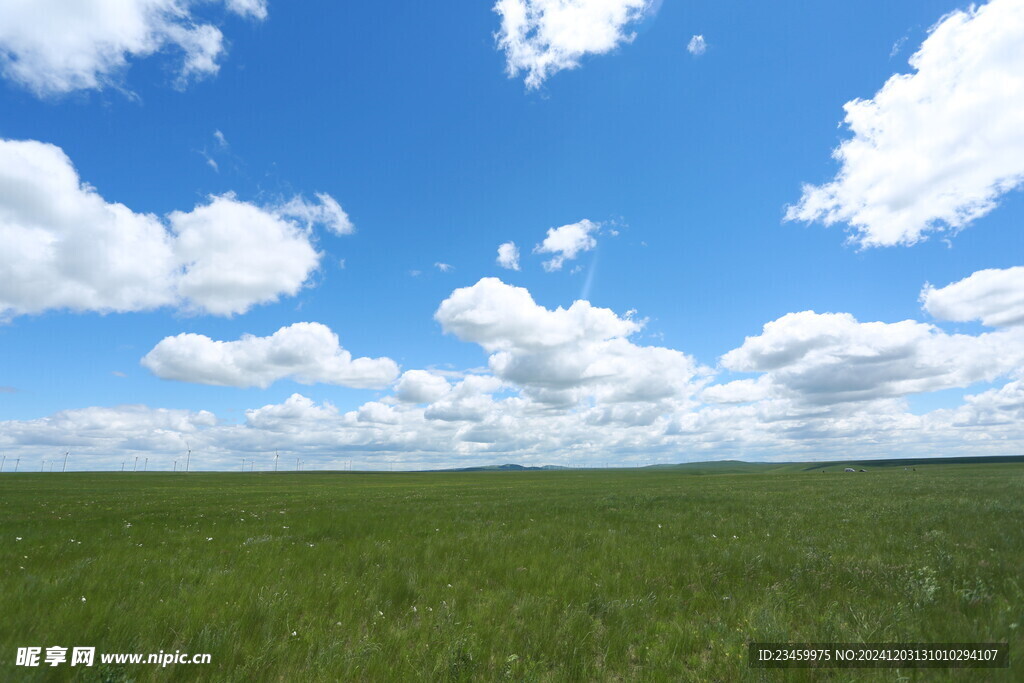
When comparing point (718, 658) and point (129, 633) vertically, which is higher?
point (129, 633)

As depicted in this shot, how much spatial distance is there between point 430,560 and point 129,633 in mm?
5504

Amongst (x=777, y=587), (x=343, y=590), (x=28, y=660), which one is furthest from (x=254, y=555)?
(x=777, y=587)

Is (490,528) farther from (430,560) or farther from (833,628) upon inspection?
(833,628)

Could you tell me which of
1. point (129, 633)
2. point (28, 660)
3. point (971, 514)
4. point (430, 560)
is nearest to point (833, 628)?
point (430, 560)

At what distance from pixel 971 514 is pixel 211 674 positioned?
2289 cm

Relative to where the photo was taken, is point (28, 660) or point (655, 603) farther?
point (655, 603)

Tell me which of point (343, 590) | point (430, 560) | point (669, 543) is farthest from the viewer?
point (669, 543)

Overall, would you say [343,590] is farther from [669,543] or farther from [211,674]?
[669,543]

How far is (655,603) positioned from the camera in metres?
7.59

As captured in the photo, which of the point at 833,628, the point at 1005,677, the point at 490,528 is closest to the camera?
the point at 1005,677

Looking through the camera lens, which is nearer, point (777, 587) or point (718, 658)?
point (718, 658)

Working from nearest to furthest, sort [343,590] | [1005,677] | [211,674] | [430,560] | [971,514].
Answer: [1005,677] < [211,674] < [343,590] < [430,560] < [971,514]

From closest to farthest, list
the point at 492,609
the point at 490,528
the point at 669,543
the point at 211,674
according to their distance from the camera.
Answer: the point at 211,674, the point at 492,609, the point at 669,543, the point at 490,528

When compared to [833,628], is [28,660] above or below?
above
